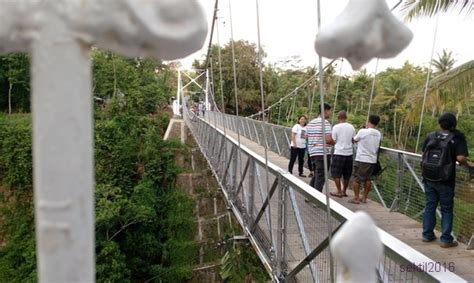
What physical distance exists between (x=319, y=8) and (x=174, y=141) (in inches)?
478

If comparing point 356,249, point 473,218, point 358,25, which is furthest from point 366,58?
point 473,218

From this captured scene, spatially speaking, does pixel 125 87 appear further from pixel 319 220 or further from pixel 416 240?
pixel 319 220

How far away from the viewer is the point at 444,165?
2.52m

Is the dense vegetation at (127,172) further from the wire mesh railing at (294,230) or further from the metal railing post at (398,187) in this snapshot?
the wire mesh railing at (294,230)

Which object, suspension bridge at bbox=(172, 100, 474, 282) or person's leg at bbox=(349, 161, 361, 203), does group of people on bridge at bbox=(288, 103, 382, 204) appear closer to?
person's leg at bbox=(349, 161, 361, 203)

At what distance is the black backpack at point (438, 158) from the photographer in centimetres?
251

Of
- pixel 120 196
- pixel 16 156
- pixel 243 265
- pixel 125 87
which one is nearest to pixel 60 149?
pixel 243 265

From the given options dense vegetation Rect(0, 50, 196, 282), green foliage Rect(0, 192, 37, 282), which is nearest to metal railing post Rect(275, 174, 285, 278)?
dense vegetation Rect(0, 50, 196, 282)

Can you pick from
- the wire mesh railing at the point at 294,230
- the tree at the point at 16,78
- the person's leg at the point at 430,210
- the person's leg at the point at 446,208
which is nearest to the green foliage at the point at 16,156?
the tree at the point at 16,78

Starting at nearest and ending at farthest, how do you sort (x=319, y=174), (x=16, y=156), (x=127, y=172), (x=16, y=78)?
(x=319, y=174) → (x=16, y=156) → (x=127, y=172) → (x=16, y=78)

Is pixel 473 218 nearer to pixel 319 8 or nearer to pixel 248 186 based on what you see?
pixel 248 186

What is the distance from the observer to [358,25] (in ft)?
1.63

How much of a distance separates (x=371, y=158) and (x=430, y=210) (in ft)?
2.48

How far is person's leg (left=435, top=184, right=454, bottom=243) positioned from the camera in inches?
100.0
